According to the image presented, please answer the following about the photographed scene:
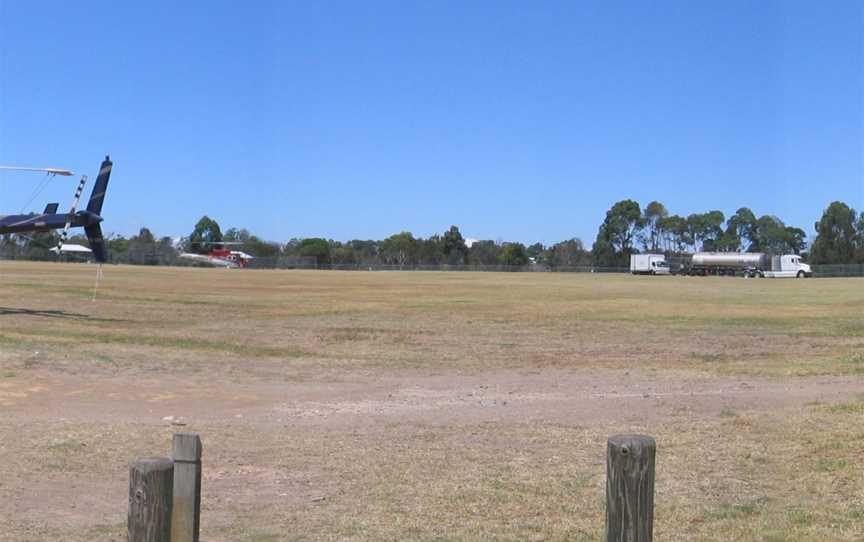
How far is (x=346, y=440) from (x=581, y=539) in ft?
14.6

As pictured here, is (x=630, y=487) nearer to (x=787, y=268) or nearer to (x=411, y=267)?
(x=787, y=268)

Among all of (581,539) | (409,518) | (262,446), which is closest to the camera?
(581,539)

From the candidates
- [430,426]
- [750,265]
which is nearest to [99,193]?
[430,426]

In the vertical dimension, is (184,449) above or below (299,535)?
above

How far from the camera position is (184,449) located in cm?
451

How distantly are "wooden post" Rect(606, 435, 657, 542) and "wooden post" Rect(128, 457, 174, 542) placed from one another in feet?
6.52

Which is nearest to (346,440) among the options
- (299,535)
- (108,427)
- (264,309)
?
(108,427)

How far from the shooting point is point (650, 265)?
120875 mm

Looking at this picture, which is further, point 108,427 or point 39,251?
point 39,251

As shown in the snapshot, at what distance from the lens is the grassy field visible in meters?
7.96

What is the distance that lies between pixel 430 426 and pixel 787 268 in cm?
10508

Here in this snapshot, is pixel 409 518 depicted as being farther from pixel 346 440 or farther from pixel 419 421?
pixel 419 421

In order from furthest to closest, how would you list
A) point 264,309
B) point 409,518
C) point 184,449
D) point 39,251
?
1. point 39,251
2. point 264,309
3. point 409,518
4. point 184,449

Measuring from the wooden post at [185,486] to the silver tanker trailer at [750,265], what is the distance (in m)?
110
